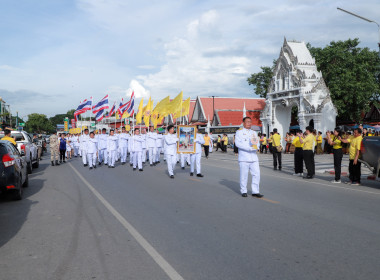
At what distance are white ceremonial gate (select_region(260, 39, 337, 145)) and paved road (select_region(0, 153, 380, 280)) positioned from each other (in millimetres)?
25048

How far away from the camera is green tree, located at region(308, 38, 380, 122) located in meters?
37.6

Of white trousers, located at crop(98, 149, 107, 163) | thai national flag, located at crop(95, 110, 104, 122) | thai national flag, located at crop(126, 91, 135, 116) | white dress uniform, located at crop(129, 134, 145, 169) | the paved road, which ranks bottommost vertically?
the paved road

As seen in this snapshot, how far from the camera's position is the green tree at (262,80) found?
48.4m

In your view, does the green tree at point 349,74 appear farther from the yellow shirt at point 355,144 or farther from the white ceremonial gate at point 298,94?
the yellow shirt at point 355,144

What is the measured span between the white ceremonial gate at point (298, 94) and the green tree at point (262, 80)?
9.10 meters

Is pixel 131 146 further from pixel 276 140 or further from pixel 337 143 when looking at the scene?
pixel 337 143

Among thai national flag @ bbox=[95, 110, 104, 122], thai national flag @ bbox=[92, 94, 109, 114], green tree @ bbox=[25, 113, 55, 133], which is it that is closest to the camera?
thai national flag @ bbox=[92, 94, 109, 114]

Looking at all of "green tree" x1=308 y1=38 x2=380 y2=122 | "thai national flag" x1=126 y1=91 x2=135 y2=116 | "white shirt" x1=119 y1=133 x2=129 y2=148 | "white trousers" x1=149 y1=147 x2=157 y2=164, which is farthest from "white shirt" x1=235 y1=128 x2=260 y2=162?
"green tree" x1=308 y1=38 x2=380 y2=122

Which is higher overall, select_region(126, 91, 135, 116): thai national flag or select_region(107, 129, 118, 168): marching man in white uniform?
select_region(126, 91, 135, 116): thai national flag

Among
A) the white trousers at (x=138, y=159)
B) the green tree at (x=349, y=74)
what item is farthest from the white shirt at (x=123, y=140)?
the green tree at (x=349, y=74)

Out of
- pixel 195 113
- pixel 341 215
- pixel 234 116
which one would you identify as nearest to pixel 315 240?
pixel 341 215

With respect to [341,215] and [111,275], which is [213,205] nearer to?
[341,215]

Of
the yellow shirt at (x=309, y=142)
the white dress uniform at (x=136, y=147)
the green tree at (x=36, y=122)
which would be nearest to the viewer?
the yellow shirt at (x=309, y=142)

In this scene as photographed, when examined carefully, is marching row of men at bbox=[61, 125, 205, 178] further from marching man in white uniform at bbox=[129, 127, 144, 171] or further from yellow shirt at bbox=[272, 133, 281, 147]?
yellow shirt at bbox=[272, 133, 281, 147]
